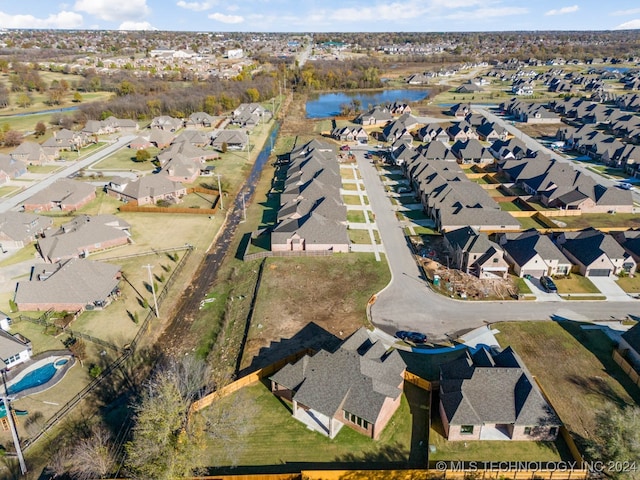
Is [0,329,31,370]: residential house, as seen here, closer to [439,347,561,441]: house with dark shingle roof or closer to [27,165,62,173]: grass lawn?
[439,347,561,441]: house with dark shingle roof

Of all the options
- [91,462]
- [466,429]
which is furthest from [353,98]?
[91,462]

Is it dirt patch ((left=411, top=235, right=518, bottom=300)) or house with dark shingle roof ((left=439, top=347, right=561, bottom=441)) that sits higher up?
house with dark shingle roof ((left=439, top=347, right=561, bottom=441))

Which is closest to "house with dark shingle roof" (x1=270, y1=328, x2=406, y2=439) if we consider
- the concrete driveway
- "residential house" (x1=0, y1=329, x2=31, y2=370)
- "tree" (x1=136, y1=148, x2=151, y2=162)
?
"residential house" (x1=0, y1=329, x2=31, y2=370)

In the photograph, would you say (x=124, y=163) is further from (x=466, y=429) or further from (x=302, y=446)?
(x=466, y=429)

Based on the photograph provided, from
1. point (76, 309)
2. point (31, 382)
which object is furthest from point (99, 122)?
point (31, 382)

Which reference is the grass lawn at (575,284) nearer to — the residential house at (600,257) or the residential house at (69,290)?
A: the residential house at (600,257)
